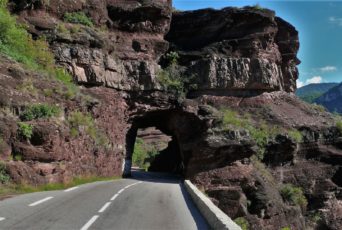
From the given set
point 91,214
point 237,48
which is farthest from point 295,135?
point 91,214

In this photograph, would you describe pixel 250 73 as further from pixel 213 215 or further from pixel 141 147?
pixel 141 147

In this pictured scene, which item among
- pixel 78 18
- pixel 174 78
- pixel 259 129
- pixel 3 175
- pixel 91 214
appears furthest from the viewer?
pixel 174 78

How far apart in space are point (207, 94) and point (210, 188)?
12741 mm

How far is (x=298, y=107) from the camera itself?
157ft

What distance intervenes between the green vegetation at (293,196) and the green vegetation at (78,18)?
2405cm

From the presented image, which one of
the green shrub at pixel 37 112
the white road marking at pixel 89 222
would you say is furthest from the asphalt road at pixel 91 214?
the green shrub at pixel 37 112

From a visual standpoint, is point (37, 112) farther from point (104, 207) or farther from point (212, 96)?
point (212, 96)

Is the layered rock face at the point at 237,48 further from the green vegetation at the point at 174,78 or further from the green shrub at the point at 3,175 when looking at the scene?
the green shrub at the point at 3,175

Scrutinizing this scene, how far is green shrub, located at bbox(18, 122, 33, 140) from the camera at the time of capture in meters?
19.2

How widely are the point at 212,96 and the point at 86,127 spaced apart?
67.0 ft

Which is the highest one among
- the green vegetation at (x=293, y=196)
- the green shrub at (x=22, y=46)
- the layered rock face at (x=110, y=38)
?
the layered rock face at (x=110, y=38)

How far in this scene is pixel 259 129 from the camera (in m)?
42.3

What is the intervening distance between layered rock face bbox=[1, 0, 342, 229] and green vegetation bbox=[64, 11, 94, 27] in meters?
0.52

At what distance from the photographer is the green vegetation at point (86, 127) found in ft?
83.1
